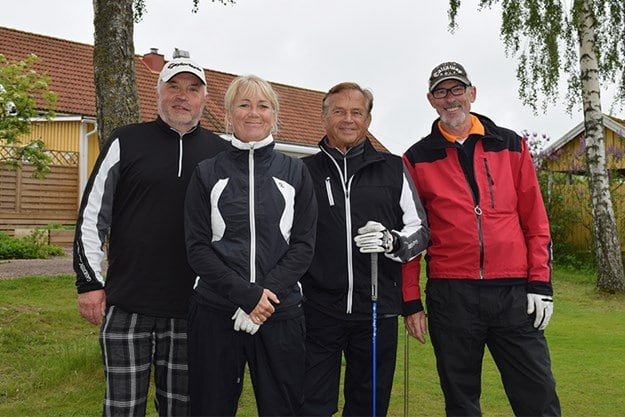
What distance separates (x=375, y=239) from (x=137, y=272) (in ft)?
3.75

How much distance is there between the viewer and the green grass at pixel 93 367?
5336 mm

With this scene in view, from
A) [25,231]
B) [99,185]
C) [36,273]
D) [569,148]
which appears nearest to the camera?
[99,185]

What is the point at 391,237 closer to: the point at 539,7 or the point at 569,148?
the point at 539,7

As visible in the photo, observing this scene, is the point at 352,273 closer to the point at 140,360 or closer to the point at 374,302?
the point at 374,302

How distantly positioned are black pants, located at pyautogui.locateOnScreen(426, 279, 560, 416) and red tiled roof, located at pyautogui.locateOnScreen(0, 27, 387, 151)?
16.1m

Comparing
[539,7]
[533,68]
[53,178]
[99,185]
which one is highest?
[539,7]

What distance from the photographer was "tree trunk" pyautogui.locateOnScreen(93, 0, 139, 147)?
17.9 ft

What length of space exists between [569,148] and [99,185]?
18158mm

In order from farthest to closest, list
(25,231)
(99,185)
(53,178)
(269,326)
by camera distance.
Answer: (53,178)
(25,231)
(99,185)
(269,326)

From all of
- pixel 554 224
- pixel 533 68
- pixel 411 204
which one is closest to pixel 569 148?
pixel 554 224

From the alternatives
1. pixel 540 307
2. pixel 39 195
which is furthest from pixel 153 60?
pixel 540 307

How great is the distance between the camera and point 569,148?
1958 cm

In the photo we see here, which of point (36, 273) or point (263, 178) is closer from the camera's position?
point (263, 178)

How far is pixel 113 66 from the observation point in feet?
18.1
